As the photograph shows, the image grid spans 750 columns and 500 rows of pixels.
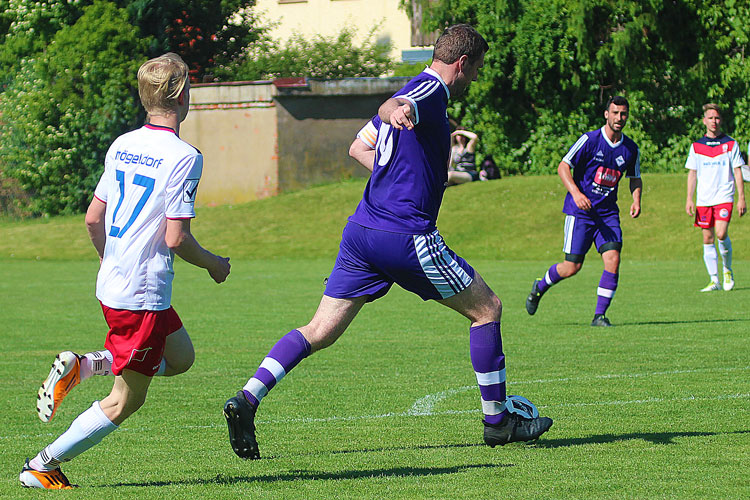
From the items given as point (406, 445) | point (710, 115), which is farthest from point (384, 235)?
point (710, 115)

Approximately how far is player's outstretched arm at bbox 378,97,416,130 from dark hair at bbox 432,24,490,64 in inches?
17.2

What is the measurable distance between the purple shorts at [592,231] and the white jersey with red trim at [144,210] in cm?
699

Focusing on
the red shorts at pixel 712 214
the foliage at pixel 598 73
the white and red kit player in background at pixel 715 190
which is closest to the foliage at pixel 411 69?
the foliage at pixel 598 73

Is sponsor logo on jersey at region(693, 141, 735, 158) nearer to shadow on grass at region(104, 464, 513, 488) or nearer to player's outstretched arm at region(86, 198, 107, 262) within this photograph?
shadow on grass at region(104, 464, 513, 488)

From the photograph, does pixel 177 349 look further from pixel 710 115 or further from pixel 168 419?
pixel 710 115

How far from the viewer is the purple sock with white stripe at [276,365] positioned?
529 centimetres

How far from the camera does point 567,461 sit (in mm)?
5297

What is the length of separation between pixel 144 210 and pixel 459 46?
186 cm

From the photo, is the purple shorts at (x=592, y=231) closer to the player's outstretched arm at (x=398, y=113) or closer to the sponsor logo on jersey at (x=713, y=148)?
the sponsor logo on jersey at (x=713, y=148)

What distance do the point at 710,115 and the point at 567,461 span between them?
31.6 ft

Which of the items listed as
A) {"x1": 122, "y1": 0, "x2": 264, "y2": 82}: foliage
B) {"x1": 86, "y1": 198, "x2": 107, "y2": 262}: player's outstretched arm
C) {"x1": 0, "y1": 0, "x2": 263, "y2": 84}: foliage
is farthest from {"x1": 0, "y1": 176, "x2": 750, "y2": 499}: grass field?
{"x1": 0, "y1": 0, "x2": 263, "y2": 84}: foliage

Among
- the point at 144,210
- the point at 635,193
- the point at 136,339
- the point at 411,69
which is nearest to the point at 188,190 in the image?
the point at 144,210

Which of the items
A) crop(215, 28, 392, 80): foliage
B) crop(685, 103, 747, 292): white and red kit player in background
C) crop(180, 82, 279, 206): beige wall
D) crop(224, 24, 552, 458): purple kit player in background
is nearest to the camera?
crop(224, 24, 552, 458): purple kit player in background

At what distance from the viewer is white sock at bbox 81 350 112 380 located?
497cm
